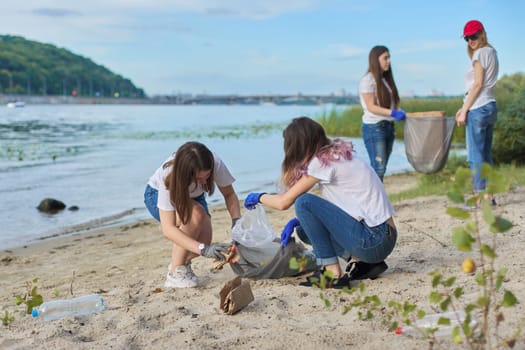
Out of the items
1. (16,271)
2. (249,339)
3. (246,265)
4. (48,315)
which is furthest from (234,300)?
(16,271)

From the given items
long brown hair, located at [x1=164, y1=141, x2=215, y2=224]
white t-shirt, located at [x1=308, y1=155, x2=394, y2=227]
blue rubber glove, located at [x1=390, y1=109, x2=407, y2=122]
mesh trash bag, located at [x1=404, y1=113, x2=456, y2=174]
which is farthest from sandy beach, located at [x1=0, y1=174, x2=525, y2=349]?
blue rubber glove, located at [x1=390, y1=109, x2=407, y2=122]

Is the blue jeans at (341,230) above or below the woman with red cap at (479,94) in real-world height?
below

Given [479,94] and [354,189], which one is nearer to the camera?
[354,189]

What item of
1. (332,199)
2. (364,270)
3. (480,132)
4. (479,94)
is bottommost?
(364,270)

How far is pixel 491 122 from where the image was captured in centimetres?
566

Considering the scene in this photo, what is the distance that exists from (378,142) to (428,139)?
0.80 meters

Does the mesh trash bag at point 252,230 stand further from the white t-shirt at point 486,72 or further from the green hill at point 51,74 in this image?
the green hill at point 51,74

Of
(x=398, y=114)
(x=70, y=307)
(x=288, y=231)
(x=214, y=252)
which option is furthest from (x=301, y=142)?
(x=398, y=114)

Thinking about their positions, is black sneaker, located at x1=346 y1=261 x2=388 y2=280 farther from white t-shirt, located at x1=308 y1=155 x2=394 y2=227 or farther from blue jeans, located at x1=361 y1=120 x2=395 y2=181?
blue jeans, located at x1=361 y1=120 x2=395 y2=181

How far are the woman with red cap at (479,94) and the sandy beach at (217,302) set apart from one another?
617 mm

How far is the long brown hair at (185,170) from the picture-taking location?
12.5 feet

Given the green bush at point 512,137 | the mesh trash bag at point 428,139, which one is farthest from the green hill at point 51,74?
the mesh trash bag at point 428,139

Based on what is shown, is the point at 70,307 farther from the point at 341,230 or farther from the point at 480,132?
the point at 480,132

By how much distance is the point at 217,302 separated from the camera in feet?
12.3
